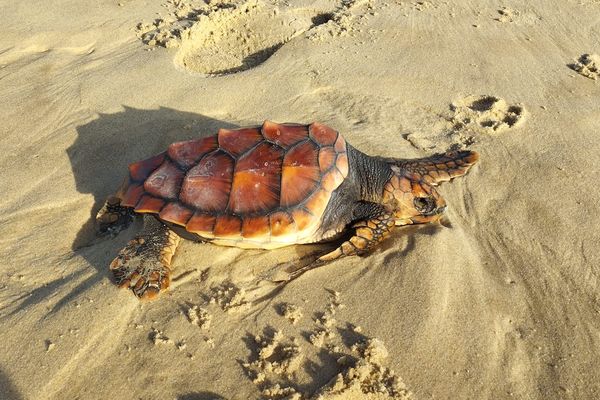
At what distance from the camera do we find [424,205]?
3232 millimetres

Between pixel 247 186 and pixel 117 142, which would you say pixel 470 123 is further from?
pixel 117 142

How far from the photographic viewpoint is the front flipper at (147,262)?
9.02 ft

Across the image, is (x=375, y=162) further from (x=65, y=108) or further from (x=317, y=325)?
(x=65, y=108)

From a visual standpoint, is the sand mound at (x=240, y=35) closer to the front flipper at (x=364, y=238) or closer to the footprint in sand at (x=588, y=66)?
the front flipper at (x=364, y=238)

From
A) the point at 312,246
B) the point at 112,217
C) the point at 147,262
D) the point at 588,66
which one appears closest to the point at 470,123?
the point at 588,66

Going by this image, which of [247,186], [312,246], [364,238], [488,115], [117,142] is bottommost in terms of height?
[312,246]

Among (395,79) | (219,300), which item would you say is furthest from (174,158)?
(395,79)

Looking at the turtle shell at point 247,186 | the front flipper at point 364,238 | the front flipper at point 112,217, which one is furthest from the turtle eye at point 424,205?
the front flipper at point 112,217

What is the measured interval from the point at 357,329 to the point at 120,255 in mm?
1666

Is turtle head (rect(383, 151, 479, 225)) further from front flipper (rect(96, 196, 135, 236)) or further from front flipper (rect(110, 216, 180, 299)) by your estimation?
front flipper (rect(96, 196, 135, 236))

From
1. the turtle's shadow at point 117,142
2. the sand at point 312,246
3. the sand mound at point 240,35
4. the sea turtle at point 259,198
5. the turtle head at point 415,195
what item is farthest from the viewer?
the sand mound at point 240,35

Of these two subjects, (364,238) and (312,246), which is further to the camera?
(312,246)

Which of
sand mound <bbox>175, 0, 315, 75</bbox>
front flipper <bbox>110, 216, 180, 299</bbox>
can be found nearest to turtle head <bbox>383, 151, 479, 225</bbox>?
front flipper <bbox>110, 216, 180, 299</bbox>

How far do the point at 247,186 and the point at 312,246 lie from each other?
2.23 feet
